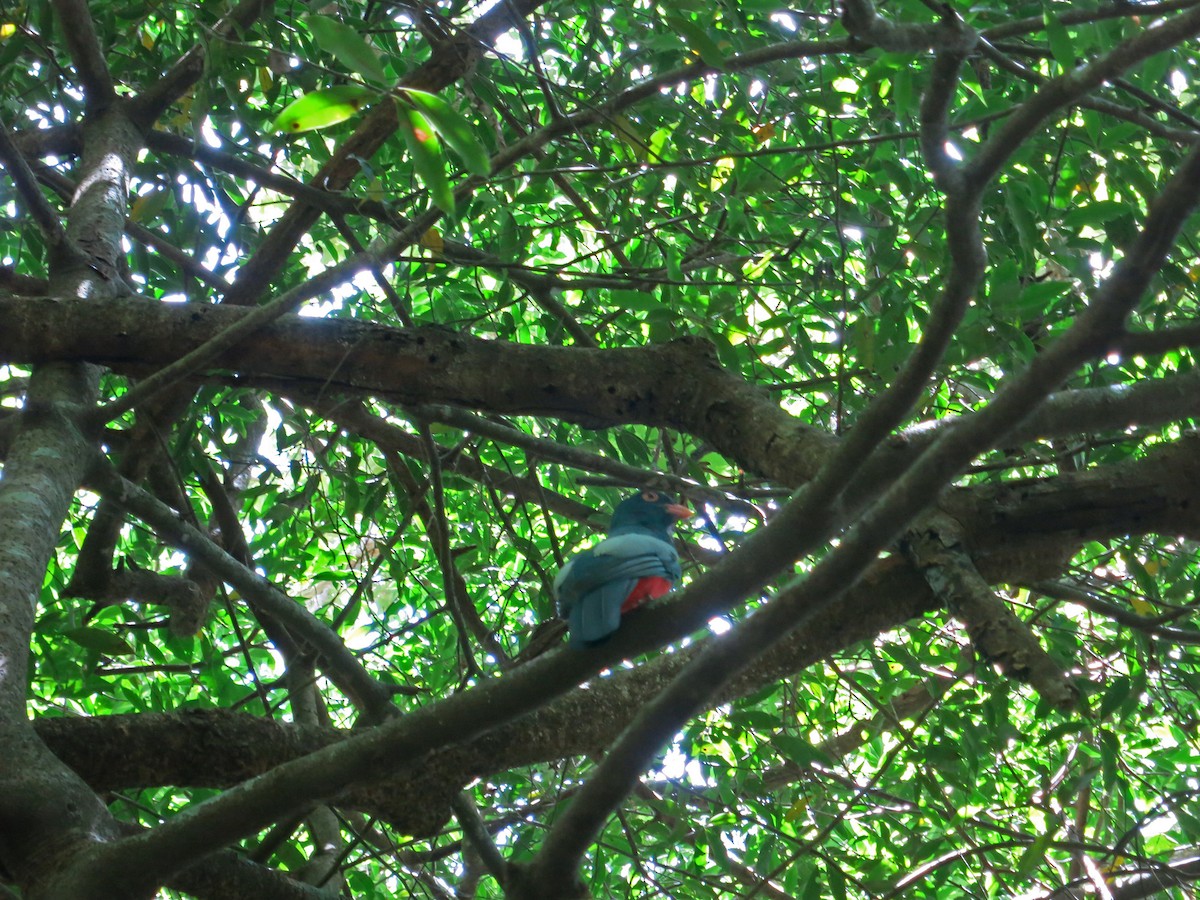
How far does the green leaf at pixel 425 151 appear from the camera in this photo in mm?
1737

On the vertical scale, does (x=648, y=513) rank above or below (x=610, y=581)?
above

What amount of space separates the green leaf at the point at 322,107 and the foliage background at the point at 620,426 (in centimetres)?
4

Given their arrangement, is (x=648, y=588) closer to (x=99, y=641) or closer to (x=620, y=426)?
(x=620, y=426)

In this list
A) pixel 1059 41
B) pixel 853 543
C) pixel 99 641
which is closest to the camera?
pixel 853 543

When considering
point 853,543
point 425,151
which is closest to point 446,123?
point 425,151

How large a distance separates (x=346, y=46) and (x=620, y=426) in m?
2.20

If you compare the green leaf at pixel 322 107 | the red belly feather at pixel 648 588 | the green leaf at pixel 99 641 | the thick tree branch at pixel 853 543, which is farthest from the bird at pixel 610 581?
the green leaf at pixel 99 641

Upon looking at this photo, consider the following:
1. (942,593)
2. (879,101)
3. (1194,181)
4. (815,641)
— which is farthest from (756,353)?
(1194,181)

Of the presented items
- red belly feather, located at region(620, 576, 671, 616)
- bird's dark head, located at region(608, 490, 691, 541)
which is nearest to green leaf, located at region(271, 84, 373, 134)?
red belly feather, located at region(620, 576, 671, 616)

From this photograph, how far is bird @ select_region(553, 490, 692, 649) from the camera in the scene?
2.15m

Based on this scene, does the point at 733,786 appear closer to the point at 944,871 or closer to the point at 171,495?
the point at 944,871

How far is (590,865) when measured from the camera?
4.76m

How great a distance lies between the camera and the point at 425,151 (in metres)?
1.78

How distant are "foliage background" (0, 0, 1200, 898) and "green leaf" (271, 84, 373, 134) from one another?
0.15ft
